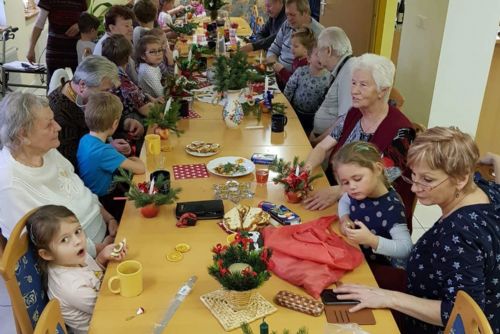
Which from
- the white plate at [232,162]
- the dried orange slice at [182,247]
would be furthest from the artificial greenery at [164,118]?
the dried orange slice at [182,247]

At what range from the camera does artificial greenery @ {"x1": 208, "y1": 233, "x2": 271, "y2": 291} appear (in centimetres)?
144

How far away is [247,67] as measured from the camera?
3285 millimetres

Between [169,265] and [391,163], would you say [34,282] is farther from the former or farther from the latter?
[391,163]

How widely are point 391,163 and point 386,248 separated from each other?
0.59 m

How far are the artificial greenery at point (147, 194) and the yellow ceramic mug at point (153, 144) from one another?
1.75ft

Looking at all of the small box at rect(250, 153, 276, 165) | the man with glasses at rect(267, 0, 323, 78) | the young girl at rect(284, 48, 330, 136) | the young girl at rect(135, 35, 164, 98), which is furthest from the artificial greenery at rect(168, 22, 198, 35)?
the small box at rect(250, 153, 276, 165)

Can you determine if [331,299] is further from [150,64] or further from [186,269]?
[150,64]

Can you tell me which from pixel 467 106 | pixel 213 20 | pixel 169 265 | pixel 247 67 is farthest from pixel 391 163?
pixel 213 20

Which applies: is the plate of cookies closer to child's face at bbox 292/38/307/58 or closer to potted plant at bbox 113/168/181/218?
potted plant at bbox 113/168/181/218

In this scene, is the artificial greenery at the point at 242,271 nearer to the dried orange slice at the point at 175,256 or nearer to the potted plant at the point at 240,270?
the potted plant at the point at 240,270

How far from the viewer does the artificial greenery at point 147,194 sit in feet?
6.60

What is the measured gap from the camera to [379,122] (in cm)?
242

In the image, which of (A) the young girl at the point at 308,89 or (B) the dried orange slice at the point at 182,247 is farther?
(A) the young girl at the point at 308,89

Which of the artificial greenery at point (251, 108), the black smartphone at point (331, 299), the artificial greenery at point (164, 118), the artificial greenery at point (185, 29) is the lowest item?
the black smartphone at point (331, 299)
